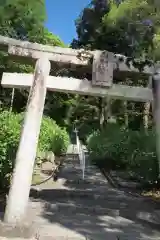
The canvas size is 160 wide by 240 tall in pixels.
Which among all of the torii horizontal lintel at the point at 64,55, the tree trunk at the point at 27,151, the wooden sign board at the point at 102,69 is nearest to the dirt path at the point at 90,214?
the tree trunk at the point at 27,151

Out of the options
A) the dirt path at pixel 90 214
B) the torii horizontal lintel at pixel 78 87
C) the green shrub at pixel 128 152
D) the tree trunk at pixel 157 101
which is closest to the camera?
the dirt path at pixel 90 214

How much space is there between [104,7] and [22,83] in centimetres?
2033

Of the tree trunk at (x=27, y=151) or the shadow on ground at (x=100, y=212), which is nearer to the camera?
the tree trunk at (x=27, y=151)

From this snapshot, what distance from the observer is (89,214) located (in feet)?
23.8

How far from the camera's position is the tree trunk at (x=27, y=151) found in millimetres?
5801

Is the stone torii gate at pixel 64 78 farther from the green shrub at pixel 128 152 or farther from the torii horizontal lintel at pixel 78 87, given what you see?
the green shrub at pixel 128 152

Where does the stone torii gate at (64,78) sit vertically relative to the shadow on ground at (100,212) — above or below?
above

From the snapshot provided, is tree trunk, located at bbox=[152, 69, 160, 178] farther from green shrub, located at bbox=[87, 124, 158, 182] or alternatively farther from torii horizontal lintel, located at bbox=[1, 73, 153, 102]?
green shrub, located at bbox=[87, 124, 158, 182]

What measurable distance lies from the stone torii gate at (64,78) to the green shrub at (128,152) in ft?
10.9

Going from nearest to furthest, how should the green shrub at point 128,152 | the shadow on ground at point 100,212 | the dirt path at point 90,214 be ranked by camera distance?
1. the dirt path at point 90,214
2. the shadow on ground at point 100,212
3. the green shrub at point 128,152

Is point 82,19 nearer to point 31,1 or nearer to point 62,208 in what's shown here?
point 31,1

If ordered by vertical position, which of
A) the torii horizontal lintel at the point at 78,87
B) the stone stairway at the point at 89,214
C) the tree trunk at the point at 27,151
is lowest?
the stone stairway at the point at 89,214

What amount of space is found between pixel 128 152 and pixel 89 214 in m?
6.39

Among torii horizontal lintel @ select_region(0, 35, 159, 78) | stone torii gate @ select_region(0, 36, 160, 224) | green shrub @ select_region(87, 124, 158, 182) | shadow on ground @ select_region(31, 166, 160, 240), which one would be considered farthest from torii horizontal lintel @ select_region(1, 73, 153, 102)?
green shrub @ select_region(87, 124, 158, 182)
